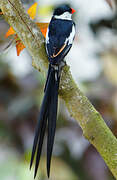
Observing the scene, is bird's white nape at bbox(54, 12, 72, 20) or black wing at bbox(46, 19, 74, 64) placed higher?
bird's white nape at bbox(54, 12, 72, 20)

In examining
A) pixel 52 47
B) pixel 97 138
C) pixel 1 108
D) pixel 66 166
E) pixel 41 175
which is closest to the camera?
pixel 97 138

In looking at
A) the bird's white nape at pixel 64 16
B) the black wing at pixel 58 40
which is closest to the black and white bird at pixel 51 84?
the black wing at pixel 58 40

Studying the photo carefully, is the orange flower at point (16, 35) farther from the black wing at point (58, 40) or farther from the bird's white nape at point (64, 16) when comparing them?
the bird's white nape at point (64, 16)

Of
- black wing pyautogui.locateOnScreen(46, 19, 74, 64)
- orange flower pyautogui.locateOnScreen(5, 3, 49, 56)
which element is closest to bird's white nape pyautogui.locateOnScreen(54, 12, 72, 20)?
black wing pyautogui.locateOnScreen(46, 19, 74, 64)

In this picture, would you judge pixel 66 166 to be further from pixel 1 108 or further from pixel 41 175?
pixel 1 108

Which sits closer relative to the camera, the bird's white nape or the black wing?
the black wing

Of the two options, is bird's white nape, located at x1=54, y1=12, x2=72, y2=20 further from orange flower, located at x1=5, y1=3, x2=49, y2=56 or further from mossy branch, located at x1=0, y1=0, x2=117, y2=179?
mossy branch, located at x1=0, y1=0, x2=117, y2=179

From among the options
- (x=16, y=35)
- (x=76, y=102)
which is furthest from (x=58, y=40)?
(x=76, y=102)

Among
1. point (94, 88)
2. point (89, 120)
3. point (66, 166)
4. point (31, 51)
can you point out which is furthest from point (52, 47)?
point (66, 166)

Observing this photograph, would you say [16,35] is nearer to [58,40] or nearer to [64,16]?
[58,40]
